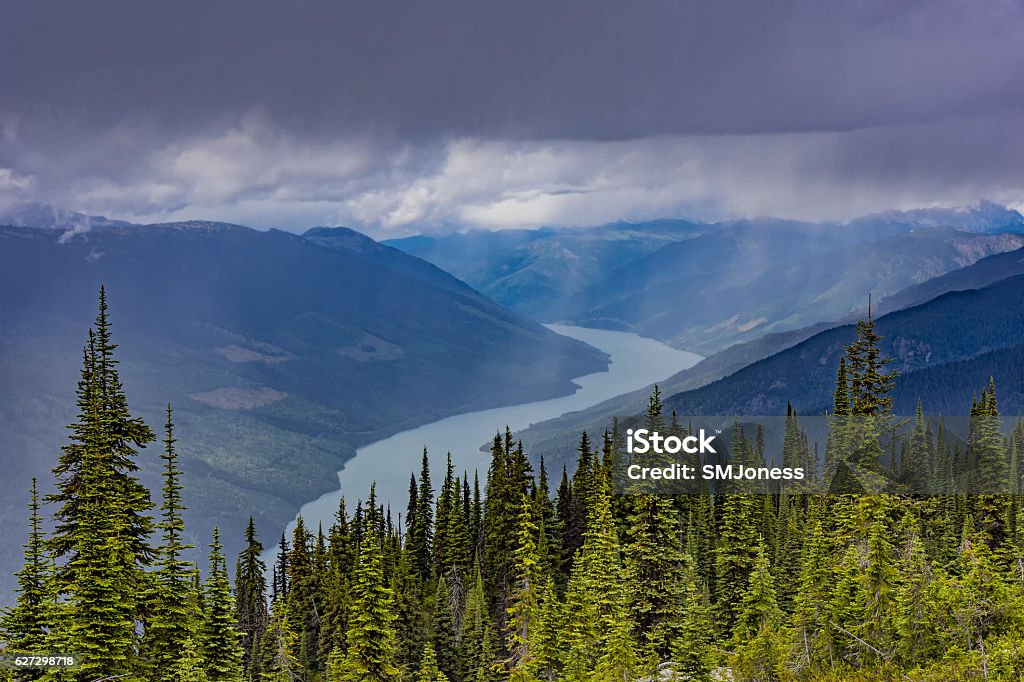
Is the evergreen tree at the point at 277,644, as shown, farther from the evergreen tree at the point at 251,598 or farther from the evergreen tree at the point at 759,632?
the evergreen tree at the point at 759,632

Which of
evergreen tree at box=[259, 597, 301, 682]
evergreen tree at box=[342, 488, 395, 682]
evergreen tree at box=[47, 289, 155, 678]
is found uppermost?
evergreen tree at box=[47, 289, 155, 678]

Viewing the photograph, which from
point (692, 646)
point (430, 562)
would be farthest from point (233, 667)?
point (430, 562)

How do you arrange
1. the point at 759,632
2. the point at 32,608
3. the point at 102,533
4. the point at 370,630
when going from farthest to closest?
the point at 370,630 → the point at 759,632 → the point at 32,608 → the point at 102,533

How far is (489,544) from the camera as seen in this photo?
91.9m

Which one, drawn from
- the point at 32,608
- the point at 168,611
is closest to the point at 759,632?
the point at 168,611

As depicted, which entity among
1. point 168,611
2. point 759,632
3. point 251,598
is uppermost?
point 168,611

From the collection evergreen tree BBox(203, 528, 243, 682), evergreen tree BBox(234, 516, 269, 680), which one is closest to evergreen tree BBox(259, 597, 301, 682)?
evergreen tree BBox(234, 516, 269, 680)

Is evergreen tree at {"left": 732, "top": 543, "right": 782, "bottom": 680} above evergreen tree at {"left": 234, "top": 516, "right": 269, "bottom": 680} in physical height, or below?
above

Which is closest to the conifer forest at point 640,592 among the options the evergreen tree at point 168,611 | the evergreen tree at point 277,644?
the evergreen tree at point 168,611

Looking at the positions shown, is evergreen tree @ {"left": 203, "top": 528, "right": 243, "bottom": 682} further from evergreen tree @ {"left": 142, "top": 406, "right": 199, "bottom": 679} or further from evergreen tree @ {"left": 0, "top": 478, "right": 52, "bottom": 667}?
evergreen tree @ {"left": 0, "top": 478, "right": 52, "bottom": 667}

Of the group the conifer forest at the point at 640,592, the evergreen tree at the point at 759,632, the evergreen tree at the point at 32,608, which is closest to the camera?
the conifer forest at the point at 640,592

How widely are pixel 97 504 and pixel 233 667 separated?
11736mm

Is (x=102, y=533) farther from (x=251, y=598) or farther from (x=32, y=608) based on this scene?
(x=251, y=598)

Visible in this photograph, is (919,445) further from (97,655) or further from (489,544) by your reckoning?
(97,655)
